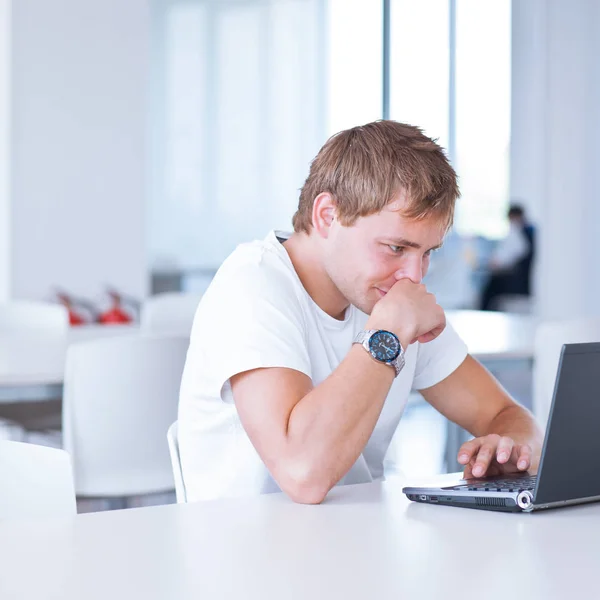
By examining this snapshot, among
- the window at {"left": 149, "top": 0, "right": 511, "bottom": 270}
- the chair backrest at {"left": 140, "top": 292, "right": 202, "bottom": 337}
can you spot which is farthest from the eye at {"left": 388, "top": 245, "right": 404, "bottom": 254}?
the window at {"left": 149, "top": 0, "right": 511, "bottom": 270}

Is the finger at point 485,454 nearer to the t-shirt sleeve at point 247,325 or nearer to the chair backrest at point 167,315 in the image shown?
the t-shirt sleeve at point 247,325

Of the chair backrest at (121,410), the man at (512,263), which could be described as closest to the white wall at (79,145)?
the chair backrest at (121,410)

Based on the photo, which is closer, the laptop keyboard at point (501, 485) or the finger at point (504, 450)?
the laptop keyboard at point (501, 485)

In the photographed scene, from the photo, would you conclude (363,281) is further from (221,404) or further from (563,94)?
(563,94)

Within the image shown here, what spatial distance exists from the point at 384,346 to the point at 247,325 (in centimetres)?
20

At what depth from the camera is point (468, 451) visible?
4.80 ft

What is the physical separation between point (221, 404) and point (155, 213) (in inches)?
186

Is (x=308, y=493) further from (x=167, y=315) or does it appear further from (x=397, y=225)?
(x=167, y=315)

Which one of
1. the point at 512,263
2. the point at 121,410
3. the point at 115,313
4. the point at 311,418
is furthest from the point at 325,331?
the point at 512,263

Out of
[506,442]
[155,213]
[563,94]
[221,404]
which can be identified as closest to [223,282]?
[221,404]

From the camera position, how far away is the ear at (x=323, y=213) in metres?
1.51

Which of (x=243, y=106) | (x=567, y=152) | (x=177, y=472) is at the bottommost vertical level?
(x=177, y=472)

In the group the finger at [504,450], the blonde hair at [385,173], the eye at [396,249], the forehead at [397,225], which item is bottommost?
the finger at [504,450]

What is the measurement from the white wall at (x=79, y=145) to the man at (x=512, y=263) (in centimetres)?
444
